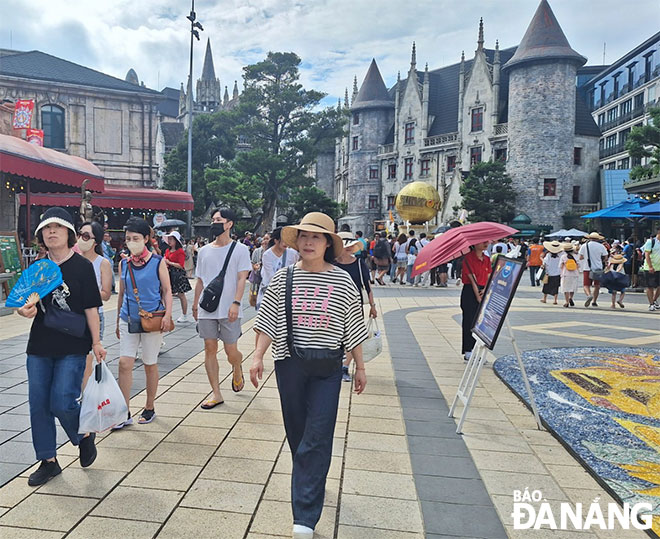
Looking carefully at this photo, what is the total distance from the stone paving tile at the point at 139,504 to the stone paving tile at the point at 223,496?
0.35 ft

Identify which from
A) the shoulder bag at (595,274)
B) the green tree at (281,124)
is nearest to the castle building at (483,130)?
the green tree at (281,124)

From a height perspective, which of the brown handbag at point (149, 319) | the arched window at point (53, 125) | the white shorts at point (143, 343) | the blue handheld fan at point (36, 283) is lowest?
the white shorts at point (143, 343)

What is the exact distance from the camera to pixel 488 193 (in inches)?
1654

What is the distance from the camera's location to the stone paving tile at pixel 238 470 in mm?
3723

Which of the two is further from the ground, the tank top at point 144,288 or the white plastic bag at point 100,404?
the tank top at point 144,288

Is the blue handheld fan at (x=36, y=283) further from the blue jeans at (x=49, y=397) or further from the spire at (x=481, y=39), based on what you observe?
the spire at (x=481, y=39)

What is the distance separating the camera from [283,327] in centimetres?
316

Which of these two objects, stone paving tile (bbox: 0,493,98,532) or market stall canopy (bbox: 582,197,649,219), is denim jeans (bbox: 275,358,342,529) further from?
market stall canopy (bbox: 582,197,649,219)

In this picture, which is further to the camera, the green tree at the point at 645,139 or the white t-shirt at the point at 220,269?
the green tree at the point at 645,139

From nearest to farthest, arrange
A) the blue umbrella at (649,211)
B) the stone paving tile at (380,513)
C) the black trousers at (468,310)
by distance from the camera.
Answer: the stone paving tile at (380,513) → the black trousers at (468,310) → the blue umbrella at (649,211)

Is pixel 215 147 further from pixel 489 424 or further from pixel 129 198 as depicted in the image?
pixel 489 424

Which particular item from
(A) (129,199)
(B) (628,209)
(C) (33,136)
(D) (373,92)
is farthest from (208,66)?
(B) (628,209)

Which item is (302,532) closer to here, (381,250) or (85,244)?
(85,244)

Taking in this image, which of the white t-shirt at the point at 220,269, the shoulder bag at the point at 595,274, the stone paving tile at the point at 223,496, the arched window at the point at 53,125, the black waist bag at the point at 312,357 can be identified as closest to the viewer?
the black waist bag at the point at 312,357
